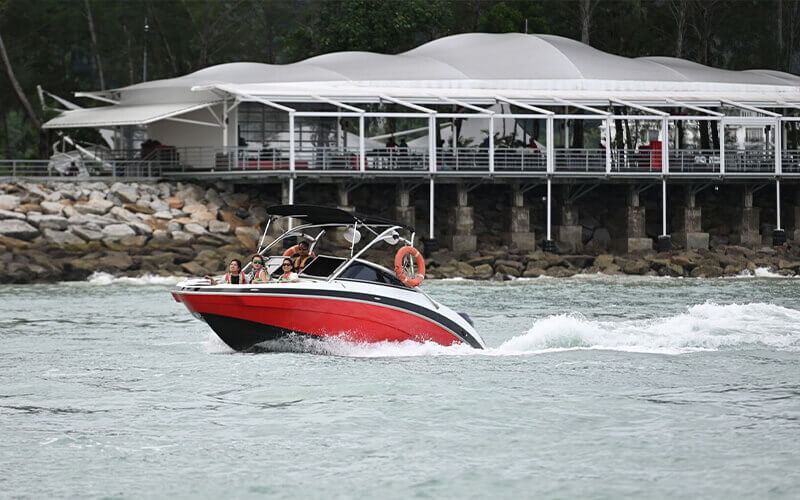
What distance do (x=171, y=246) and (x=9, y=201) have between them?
208 inches

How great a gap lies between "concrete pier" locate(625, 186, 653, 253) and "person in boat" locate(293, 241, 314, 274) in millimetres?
24423

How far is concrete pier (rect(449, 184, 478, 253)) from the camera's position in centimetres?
4188

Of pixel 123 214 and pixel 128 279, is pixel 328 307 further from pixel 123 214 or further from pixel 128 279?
pixel 123 214

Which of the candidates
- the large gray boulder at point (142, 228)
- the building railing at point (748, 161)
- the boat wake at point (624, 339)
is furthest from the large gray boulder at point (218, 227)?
the building railing at point (748, 161)

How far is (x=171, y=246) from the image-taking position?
125ft

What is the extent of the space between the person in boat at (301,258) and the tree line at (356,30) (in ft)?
124

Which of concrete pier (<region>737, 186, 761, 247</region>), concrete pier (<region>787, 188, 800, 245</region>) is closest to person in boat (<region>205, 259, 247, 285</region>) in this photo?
concrete pier (<region>737, 186, 761, 247</region>)

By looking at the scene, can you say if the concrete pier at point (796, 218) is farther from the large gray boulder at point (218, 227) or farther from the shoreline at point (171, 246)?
the large gray boulder at point (218, 227)

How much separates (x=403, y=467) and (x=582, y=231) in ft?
108

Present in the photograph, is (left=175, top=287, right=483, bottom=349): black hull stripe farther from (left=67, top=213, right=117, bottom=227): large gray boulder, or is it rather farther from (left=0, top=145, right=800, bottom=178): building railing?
(left=0, top=145, right=800, bottom=178): building railing

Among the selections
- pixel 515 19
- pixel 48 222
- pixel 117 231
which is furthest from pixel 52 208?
pixel 515 19

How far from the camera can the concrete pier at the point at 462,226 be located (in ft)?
137

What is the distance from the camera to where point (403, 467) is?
1355cm

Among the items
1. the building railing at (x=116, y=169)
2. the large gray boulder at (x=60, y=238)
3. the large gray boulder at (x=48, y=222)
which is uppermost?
the building railing at (x=116, y=169)
